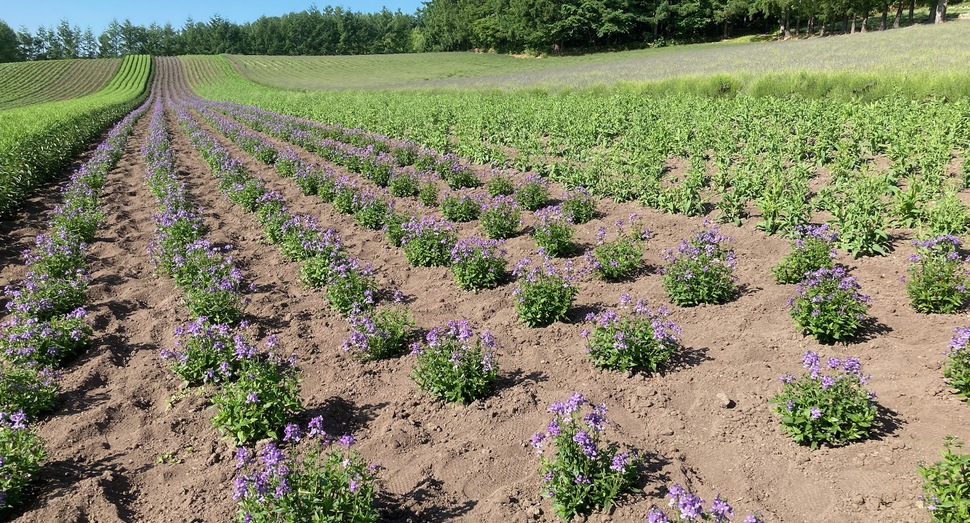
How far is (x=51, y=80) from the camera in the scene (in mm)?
81062

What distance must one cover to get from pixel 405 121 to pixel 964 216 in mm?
19531

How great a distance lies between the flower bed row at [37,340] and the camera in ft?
14.7

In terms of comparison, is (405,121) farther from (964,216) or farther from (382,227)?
(964,216)

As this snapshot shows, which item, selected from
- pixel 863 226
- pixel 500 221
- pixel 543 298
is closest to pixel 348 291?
pixel 543 298

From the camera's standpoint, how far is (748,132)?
43.8 ft

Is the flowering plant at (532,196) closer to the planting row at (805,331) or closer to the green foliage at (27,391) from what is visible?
the planting row at (805,331)

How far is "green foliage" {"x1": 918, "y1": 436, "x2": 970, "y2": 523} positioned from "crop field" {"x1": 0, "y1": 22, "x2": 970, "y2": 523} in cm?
3

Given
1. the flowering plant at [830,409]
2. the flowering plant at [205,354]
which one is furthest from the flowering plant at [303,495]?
the flowering plant at [830,409]

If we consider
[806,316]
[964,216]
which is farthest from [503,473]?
[964,216]

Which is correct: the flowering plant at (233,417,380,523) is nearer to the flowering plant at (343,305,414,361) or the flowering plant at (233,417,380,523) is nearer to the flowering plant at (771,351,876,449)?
the flowering plant at (343,305,414,361)

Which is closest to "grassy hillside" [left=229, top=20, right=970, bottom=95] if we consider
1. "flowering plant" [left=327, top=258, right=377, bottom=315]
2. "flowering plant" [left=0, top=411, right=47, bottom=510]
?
"flowering plant" [left=327, top=258, right=377, bottom=315]

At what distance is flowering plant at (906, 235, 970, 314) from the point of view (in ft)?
18.5

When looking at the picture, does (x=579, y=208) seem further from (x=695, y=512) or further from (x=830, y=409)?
(x=695, y=512)

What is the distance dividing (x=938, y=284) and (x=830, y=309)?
1321mm
